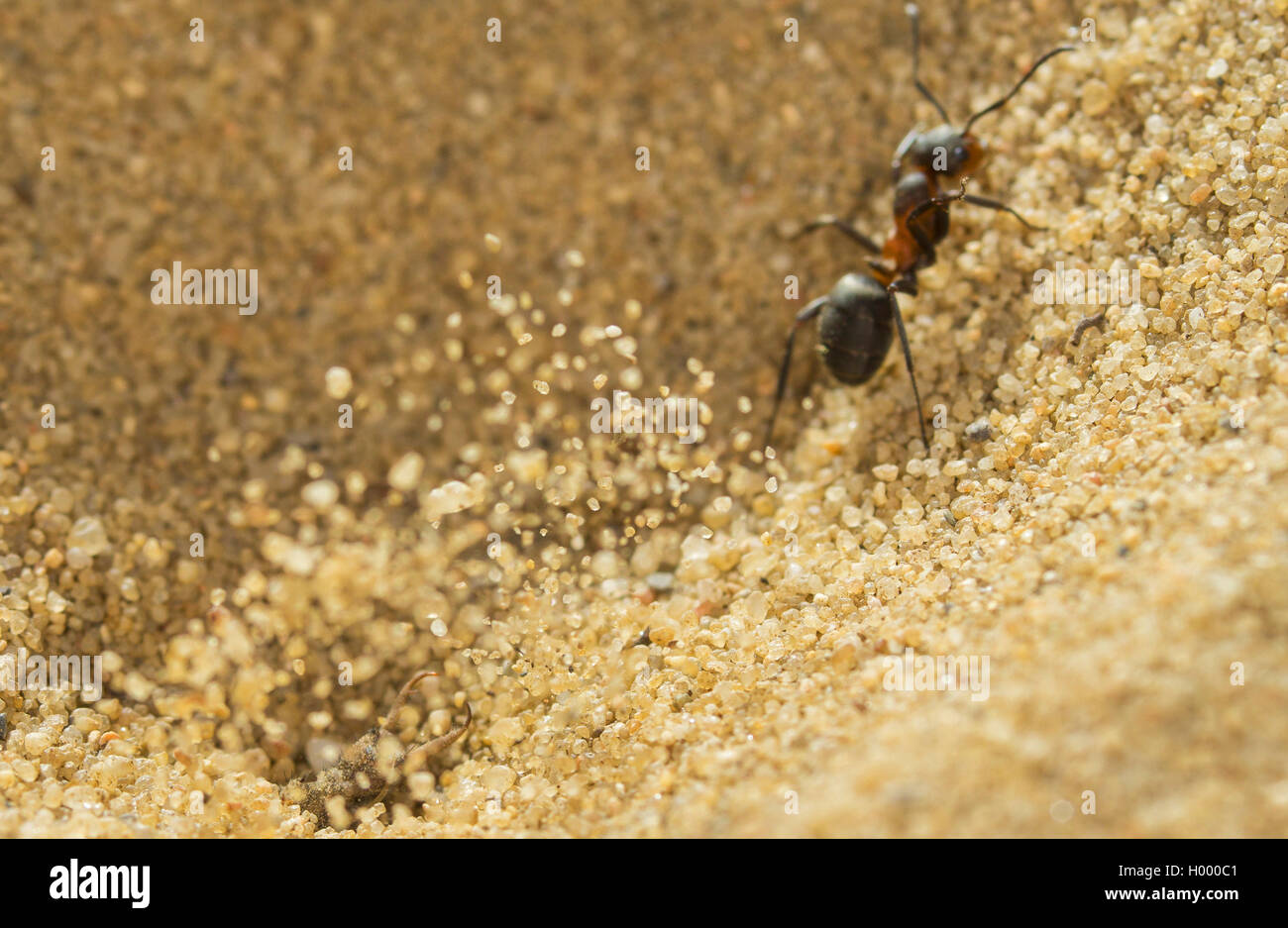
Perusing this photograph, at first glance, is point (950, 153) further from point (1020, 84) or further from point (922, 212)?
point (1020, 84)

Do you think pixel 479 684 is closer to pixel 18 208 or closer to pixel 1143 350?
pixel 1143 350

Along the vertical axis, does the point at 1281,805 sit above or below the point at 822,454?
below

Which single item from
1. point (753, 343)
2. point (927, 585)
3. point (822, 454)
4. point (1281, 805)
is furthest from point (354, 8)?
point (1281, 805)

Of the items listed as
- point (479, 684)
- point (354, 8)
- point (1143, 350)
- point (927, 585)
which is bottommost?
point (479, 684)

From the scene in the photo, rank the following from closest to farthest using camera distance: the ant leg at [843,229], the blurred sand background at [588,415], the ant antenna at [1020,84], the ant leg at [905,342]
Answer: the blurred sand background at [588,415] < the ant leg at [905,342] < the ant antenna at [1020,84] < the ant leg at [843,229]

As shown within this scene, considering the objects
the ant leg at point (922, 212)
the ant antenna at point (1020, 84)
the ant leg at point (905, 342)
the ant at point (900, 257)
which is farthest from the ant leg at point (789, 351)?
the ant antenna at point (1020, 84)

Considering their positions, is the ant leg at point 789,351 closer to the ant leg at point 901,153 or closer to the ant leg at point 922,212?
the ant leg at point 922,212
